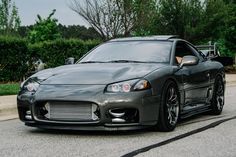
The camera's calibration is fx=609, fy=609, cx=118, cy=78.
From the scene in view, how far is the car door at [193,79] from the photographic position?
9.20 m

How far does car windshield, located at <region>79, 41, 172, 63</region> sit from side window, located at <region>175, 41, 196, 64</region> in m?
0.21

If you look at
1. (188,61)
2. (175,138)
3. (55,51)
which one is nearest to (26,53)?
(55,51)

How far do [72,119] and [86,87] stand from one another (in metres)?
0.45

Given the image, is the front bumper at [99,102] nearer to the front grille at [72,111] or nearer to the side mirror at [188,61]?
the front grille at [72,111]

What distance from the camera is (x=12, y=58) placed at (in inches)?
812

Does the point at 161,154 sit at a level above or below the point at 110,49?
below

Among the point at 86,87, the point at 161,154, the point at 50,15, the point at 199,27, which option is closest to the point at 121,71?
the point at 86,87

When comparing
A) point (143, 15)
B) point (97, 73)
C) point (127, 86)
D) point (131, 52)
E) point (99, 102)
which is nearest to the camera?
point (99, 102)

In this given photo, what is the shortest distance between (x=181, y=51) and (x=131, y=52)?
1061mm

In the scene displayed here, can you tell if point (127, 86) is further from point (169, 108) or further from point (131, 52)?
point (131, 52)

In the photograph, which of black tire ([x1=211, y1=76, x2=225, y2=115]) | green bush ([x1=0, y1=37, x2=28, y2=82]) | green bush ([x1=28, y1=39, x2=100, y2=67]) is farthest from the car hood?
green bush ([x1=28, y1=39, x2=100, y2=67])

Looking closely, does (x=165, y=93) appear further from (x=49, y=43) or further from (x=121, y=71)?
(x=49, y=43)

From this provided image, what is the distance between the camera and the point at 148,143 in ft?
24.5

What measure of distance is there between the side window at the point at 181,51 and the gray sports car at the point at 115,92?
21 centimetres
